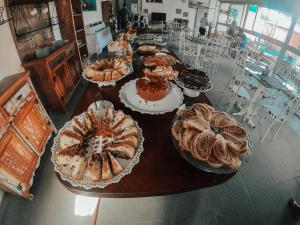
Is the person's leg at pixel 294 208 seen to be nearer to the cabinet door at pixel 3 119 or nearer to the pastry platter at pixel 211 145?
the pastry platter at pixel 211 145

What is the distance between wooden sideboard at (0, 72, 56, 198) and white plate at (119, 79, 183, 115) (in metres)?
0.94

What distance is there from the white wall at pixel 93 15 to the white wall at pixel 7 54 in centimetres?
319

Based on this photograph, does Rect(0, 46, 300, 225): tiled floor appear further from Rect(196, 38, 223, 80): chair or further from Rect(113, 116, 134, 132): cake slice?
Rect(196, 38, 223, 80): chair

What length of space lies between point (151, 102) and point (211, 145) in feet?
1.71

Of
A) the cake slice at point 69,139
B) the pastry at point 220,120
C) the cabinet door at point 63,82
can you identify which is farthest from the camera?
the cabinet door at point 63,82

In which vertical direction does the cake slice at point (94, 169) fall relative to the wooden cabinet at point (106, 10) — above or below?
below

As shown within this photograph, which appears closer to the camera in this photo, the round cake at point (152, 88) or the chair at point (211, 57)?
the round cake at point (152, 88)

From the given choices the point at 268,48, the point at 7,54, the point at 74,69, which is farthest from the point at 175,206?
the point at 268,48

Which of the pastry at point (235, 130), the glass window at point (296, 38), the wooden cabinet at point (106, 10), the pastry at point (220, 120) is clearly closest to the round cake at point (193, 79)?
the pastry at point (220, 120)

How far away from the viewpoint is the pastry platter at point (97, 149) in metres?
0.71

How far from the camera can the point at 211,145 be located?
0.76m

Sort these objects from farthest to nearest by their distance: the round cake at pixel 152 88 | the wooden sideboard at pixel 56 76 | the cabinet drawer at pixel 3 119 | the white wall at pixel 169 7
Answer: the white wall at pixel 169 7 → the wooden sideboard at pixel 56 76 → the cabinet drawer at pixel 3 119 → the round cake at pixel 152 88

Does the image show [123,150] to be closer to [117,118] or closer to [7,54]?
[117,118]

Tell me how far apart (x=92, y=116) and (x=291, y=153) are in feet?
8.42
